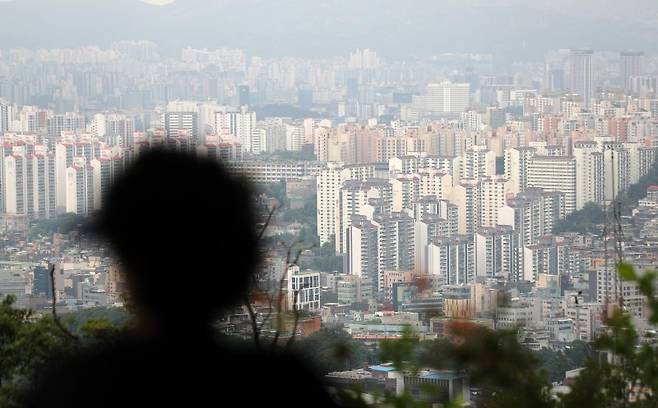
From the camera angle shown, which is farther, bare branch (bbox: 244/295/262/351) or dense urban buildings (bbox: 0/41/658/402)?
dense urban buildings (bbox: 0/41/658/402)

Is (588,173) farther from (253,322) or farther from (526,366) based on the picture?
(253,322)

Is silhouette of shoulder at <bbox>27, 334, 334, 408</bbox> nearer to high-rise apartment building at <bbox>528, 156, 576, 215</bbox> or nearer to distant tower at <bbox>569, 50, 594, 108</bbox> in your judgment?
high-rise apartment building at <bbox>528, 156, 576, 215</bbox>

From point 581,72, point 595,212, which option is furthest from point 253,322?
point 581,72

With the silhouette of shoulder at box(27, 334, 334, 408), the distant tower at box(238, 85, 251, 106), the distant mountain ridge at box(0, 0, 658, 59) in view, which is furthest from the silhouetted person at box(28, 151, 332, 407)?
the distant mountain ridge at box(0, 0, 658, 59)

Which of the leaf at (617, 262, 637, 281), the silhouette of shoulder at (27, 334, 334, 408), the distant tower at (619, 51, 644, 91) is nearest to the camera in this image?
the silhouette of shoulder at (27, 334, 334, 408)

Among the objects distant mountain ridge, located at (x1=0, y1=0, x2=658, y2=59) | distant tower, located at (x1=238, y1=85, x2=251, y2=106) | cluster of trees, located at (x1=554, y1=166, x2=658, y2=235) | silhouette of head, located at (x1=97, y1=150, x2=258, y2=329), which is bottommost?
cluster of trees, located at (x1=554, y1=166, x2=658, y2=235)

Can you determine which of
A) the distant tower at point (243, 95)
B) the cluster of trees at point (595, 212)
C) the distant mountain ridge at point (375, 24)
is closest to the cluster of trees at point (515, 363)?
the cluster of trees at point (595, 212)

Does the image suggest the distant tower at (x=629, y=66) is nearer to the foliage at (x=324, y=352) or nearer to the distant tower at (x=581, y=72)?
the distant tower at (x=581, y=72)
